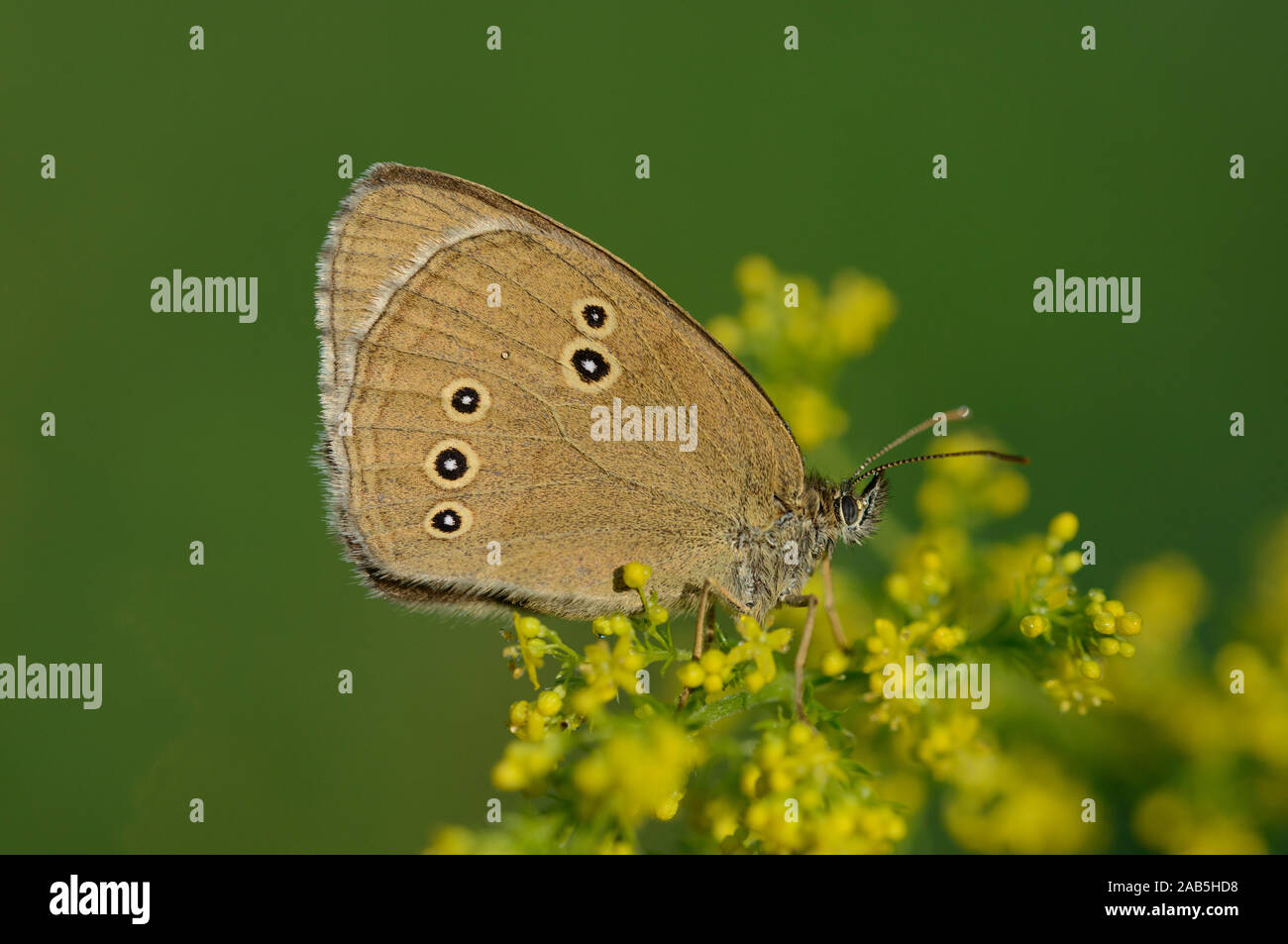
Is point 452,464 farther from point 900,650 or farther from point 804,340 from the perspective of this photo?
point 900,650

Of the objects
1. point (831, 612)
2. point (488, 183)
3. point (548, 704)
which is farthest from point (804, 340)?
point (488, 183)

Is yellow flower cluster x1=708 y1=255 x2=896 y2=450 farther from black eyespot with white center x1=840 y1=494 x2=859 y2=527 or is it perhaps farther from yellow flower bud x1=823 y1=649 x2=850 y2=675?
yellow flower bud x1=823 y1=649 x2=850 y2=675

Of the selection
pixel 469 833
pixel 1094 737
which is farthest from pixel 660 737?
pixel 1094 737

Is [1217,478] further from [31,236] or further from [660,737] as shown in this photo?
[31,236]

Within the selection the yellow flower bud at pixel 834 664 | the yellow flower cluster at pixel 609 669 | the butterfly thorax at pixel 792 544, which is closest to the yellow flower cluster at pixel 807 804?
the yellow flower bud at pixel 834 664

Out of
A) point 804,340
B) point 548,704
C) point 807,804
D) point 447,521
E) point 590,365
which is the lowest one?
point 807,804
